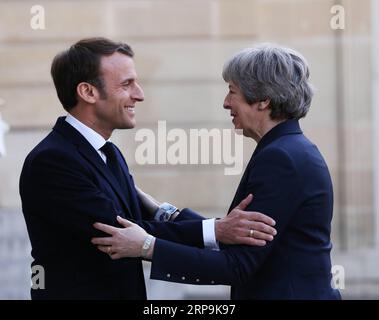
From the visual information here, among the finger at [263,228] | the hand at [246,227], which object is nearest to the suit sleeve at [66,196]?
the hand at [246,227]

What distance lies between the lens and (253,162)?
11.6 feet

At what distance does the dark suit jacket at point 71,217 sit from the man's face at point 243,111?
1.69 feet

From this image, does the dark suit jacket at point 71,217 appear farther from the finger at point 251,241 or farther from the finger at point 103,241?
the finger at point 251,241

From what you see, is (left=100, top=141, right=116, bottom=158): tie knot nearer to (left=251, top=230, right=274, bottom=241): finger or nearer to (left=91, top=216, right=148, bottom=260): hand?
(left=91, top=216, right=148, bottom=260): hand

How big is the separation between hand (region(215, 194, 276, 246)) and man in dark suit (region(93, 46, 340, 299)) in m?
0.02

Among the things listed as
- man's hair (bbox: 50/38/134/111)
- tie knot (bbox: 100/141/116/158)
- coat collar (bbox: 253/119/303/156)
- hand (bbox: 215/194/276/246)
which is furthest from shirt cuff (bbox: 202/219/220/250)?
man's hair (bbox: 50/38/134/111)

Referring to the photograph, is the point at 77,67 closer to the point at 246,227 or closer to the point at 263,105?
the point at 263,105

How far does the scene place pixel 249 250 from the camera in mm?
3490

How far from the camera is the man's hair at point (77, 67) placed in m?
3.85

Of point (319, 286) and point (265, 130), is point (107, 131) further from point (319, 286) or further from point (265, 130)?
point (319, 286)

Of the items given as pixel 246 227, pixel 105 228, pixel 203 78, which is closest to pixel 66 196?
pixel 105 228

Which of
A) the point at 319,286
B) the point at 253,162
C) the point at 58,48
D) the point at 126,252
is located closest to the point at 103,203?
the point at 126,252

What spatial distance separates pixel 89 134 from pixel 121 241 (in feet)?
1.64
